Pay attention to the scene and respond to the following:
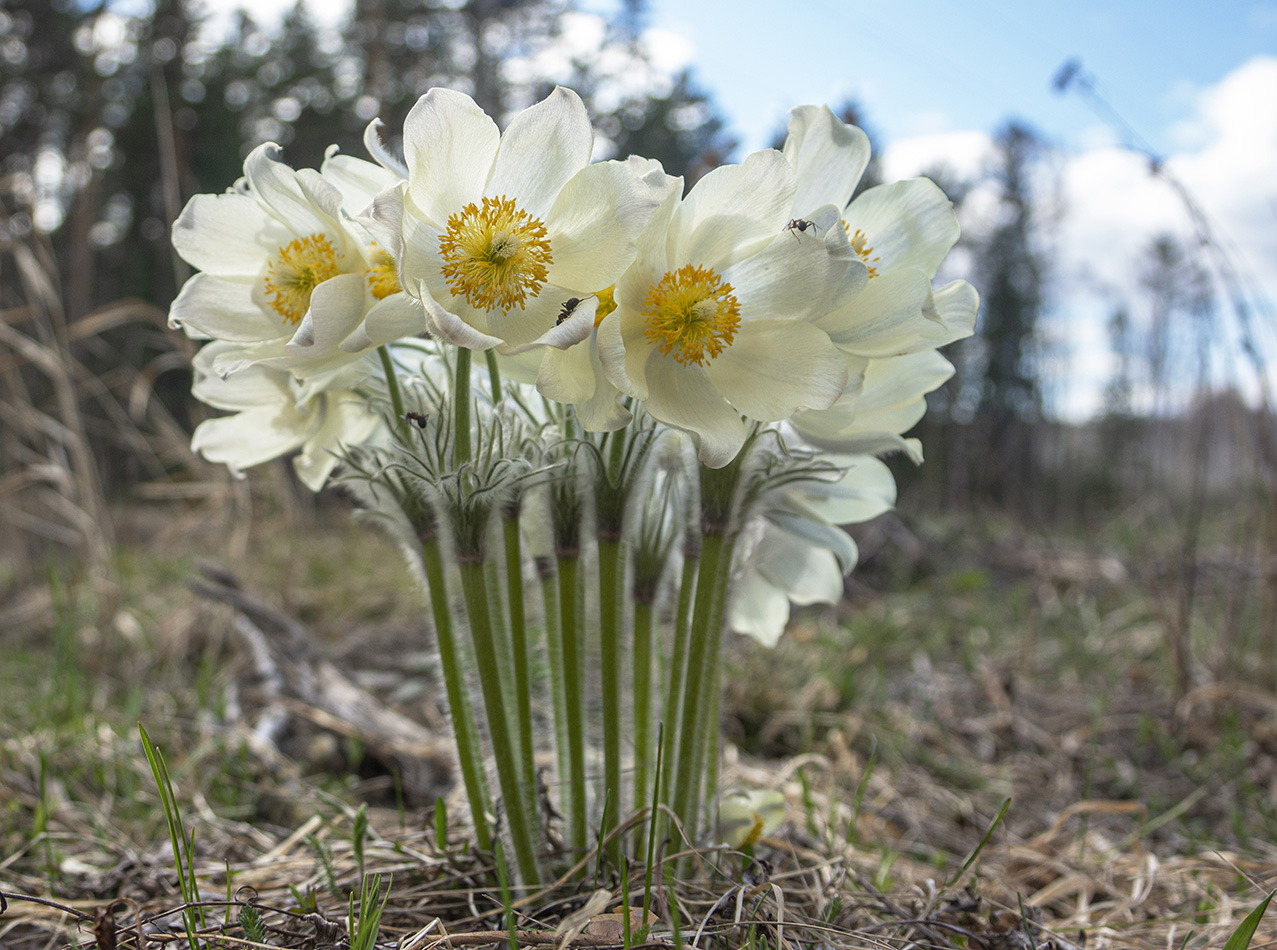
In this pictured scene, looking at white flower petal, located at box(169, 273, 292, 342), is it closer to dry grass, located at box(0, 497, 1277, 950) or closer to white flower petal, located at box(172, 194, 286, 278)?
white flower petal, located at box(172, 194, 286, 278)

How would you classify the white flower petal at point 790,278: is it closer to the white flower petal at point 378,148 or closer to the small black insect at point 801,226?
the small black insect at point 801,226

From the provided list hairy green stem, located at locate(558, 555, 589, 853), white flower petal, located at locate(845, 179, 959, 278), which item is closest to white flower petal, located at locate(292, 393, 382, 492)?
hairy green stem, located at locate(558, 555, 589, 853)

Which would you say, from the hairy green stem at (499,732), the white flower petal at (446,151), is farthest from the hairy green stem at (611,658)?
the white flower petal at (446,151)

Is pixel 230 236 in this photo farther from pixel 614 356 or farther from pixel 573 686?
pixel 573 686

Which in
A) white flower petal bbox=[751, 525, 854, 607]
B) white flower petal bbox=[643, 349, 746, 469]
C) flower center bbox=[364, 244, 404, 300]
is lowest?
white flower petal bbox=[751, 525, 854, 607]

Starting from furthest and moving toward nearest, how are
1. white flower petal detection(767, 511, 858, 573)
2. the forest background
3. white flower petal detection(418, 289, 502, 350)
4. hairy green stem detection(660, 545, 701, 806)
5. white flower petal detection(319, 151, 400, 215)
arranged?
1. the forest background
2. white flower petal detection(767, 511, 858, 573)
3. hairy green stem detection(660, 545, 701, 806)
4. white flower petal detection(319, 151, 400, 215)
5. white flower petal detection(418, 289, 502, 350)

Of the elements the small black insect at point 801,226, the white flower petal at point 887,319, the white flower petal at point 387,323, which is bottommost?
the white flower petal at point 387,323
